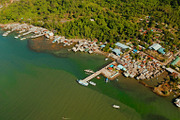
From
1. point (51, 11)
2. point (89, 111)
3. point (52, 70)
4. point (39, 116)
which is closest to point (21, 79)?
point (52, 70)

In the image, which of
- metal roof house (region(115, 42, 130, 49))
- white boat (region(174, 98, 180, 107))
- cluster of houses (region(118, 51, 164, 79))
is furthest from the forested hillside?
white boat (region(174, 98, 180, 107))

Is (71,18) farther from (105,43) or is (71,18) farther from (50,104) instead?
(50,104)

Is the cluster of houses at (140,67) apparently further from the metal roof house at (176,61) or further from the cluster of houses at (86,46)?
the cluster of houses at (86,46)

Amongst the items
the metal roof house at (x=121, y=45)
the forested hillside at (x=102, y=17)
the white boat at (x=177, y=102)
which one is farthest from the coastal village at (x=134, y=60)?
the forested hillside at (x=102, y=17)

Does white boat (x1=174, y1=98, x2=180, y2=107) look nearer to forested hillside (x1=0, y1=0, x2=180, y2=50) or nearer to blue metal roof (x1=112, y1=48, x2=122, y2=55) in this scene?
blue metal roof (x1=112, y1=48, x2=122, y2=55)

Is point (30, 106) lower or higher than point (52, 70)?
lower

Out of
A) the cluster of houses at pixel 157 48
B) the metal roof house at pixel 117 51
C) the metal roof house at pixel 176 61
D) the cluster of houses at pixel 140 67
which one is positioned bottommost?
the cluster of houses at pixel 140 67
